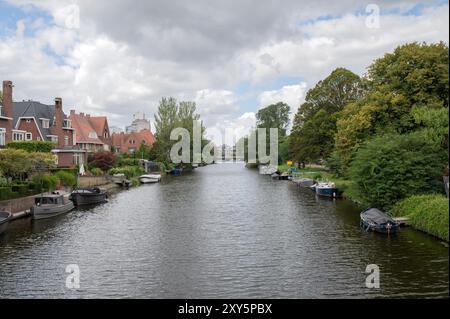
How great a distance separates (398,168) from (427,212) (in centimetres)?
441

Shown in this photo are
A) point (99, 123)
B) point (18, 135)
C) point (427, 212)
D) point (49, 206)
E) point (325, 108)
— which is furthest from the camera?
point (99, 123)

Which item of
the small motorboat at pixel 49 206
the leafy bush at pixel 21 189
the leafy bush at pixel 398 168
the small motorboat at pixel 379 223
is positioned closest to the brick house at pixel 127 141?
the leafy bush at pixel 21 189

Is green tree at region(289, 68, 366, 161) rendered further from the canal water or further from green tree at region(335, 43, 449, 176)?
the canal water

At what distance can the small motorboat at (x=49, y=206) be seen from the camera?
37.2 meters

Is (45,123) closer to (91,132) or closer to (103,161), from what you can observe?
(103,161)

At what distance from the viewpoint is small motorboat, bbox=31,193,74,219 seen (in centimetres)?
3719

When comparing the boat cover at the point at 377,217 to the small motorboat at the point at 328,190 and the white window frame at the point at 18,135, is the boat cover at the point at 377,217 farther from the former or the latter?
the white window frame at the point at 18,135

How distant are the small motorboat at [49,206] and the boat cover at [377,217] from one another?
26166 mm

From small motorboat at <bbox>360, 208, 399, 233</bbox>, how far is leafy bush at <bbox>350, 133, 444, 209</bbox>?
2.89 meters

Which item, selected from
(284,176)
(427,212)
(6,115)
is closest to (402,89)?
(427,212)

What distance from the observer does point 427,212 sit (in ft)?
95.6

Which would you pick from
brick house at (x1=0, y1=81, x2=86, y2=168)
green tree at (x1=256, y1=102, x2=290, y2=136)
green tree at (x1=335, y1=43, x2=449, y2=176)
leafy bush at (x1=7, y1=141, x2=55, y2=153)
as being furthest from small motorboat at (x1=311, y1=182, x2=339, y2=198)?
green tree at (x1=256, y1=102, x2=290, y2=136)
